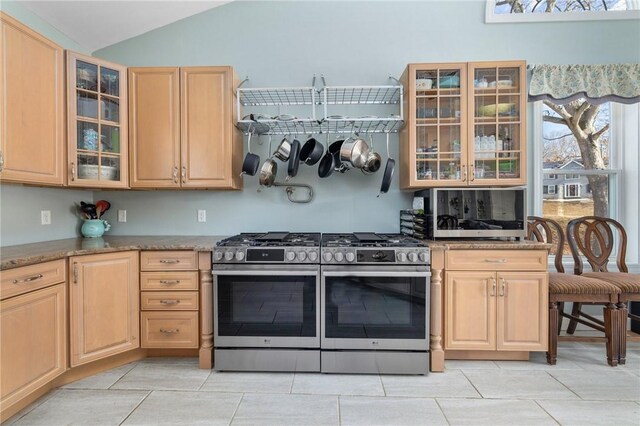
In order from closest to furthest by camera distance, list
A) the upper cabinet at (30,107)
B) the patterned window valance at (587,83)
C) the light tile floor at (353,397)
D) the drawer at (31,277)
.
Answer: the drawer at (31,277)
the light tile floor at (353,397)
the upper cabinet at (30,107)
the patterned window valance at (587,83)

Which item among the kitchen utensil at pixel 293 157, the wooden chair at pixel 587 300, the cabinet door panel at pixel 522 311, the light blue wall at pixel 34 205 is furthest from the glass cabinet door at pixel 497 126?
the light blue wall at pixel 34 205

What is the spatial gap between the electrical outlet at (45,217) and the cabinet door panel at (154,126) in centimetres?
67

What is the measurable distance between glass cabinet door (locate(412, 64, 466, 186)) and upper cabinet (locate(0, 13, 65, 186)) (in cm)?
249

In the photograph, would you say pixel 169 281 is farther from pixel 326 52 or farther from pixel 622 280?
pixel 622 280

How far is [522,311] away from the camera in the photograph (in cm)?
225

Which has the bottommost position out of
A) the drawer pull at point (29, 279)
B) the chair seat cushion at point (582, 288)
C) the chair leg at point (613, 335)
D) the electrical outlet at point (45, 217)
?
the chair leg at point (613, 335)

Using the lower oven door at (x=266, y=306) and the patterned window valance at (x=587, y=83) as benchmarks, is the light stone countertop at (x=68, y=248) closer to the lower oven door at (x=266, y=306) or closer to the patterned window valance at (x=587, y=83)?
the lower oven door at (x=266, y=306)

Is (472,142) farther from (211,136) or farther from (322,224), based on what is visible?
(211,136)

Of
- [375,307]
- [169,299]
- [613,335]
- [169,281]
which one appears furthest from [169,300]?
[613,335]

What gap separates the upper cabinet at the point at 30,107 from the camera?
6.15 ft

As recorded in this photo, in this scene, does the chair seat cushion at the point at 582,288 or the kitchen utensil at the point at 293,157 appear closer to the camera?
the chair seat cushion at the point at 582,288

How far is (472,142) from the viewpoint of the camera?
2.44 m

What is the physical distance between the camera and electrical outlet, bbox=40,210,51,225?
2.46 metres

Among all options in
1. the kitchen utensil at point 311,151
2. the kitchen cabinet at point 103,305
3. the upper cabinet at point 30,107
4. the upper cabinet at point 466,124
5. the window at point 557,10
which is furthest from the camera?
the window at point 557,10
